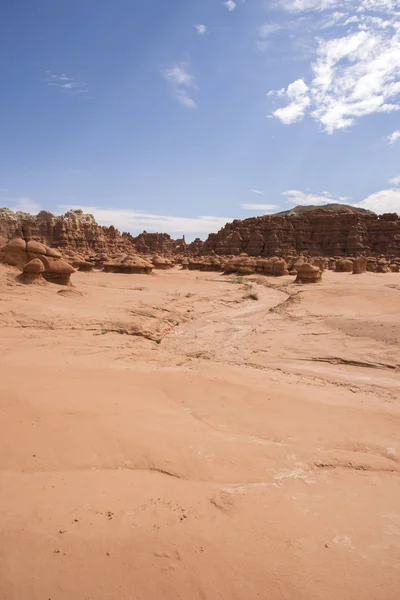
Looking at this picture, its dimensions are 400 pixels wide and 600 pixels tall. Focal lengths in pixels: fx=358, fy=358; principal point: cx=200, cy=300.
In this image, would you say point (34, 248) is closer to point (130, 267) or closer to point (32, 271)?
point (32, 271)

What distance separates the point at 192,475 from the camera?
3.37 m

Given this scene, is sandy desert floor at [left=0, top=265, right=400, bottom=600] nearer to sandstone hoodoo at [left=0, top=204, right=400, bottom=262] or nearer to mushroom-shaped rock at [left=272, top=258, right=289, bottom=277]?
mushroom-shaped rock at [left=272, top=258, right=289, bottom=277]

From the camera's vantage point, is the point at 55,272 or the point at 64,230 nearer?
the point at 55,272

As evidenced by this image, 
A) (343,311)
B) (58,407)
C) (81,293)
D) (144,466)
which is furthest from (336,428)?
(81,293)

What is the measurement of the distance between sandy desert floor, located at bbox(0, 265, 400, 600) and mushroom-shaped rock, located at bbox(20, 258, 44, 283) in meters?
6.42

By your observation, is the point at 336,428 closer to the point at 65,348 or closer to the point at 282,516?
the point at 282,516

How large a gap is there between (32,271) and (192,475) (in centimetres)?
1259

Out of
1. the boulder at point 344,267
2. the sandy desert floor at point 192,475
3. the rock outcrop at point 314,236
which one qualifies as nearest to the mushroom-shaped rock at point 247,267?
the boulder at point 344,267

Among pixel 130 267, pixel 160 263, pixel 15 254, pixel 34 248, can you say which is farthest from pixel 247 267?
pixel 15 254

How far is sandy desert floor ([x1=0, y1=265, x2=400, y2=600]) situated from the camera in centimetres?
224

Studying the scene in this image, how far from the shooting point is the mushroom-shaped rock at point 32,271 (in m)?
13.8

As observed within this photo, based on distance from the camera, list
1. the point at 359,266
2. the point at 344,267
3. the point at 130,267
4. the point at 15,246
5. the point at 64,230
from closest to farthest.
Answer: the point at 15,246 → the point at 130,267 → the point at 359,266 → the point at 344,267 → the point at 64,230

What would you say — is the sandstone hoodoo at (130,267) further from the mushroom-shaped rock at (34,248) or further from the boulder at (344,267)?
the boulder at (344,267)

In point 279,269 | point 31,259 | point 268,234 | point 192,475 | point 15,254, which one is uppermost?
point 268,234
